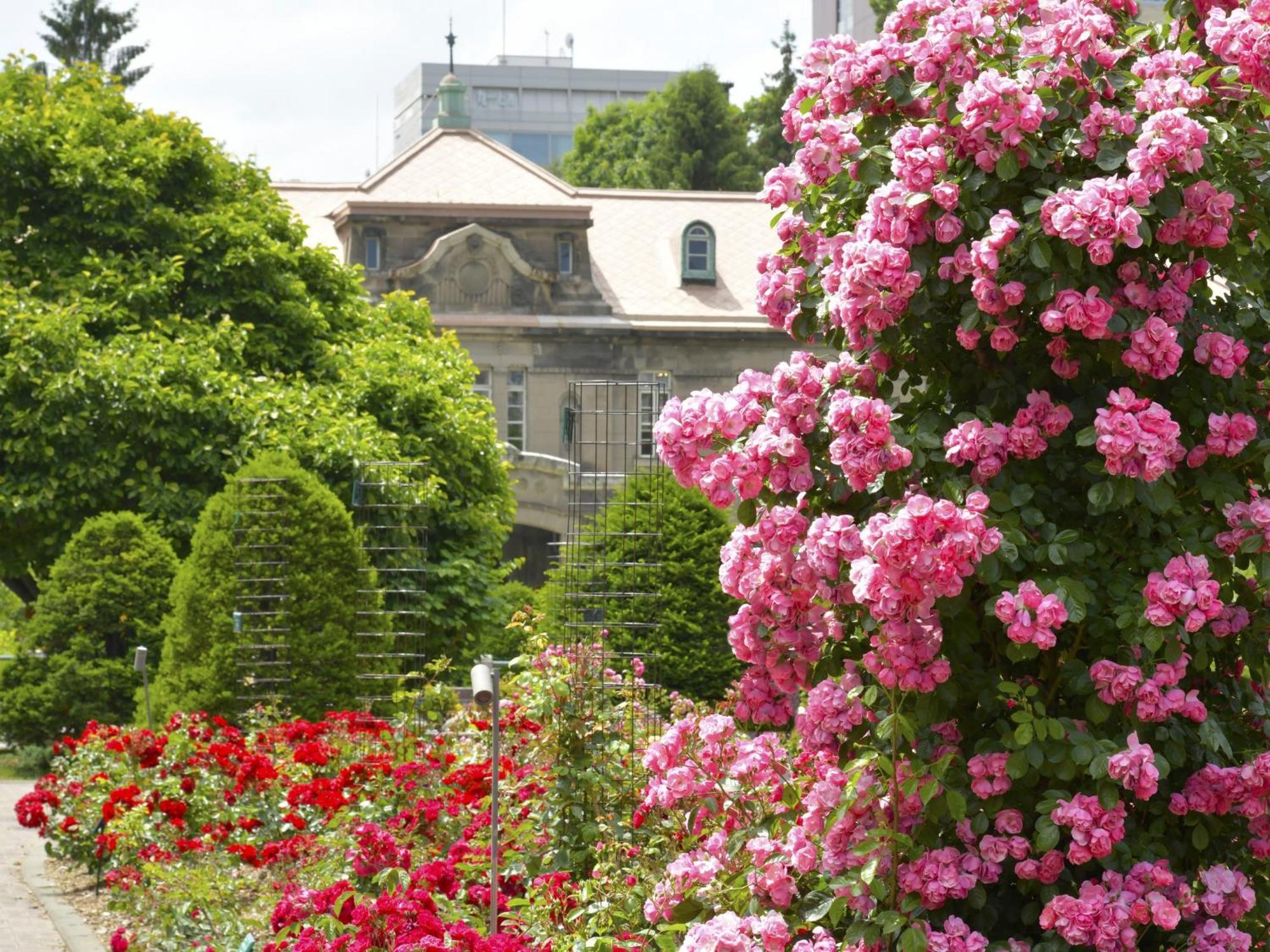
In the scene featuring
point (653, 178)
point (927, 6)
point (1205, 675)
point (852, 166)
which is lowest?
point (1205, 675)

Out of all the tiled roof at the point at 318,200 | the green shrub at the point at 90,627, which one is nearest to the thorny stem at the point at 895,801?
the green shrub at the point at 90,627

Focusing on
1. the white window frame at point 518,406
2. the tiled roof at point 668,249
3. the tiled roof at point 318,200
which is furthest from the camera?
the tiled roof at point 668,249

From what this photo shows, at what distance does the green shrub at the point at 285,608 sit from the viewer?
1608 centimetres

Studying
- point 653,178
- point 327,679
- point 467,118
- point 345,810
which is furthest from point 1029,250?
point 653,178

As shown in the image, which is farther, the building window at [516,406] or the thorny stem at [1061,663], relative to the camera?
the building window at [516,406]

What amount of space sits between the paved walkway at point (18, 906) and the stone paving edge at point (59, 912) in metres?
0.04

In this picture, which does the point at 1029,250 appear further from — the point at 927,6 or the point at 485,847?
the point at 485,847

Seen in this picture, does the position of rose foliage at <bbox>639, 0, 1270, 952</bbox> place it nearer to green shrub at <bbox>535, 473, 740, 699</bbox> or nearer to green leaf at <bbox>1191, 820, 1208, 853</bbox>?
green leaf at <bbox>1191, 820, 1208, 853</bbox>

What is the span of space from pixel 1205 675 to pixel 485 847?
3866mm

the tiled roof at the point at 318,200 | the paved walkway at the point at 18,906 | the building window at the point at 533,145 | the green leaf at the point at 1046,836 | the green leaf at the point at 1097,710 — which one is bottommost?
the paved walkway at the point at 18,906

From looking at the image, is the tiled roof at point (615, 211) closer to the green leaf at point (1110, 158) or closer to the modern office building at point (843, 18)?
the modern office building at point (843, 18)

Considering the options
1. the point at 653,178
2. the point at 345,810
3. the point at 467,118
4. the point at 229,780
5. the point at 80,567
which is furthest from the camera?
the point at 653,178

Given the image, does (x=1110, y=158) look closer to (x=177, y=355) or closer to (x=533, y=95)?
(x=177, y=355)

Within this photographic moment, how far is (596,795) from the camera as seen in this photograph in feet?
26.2
